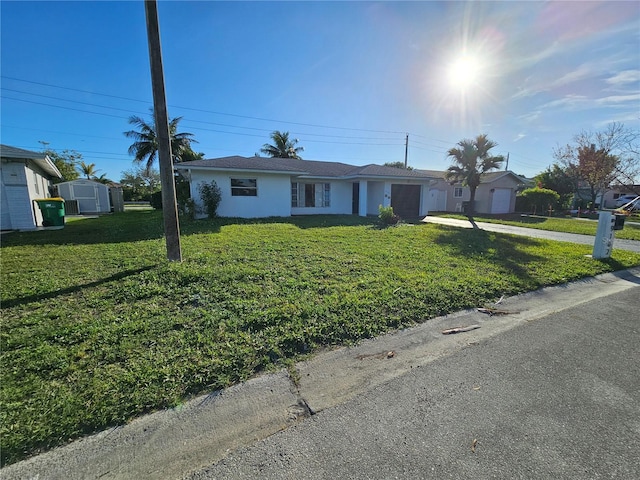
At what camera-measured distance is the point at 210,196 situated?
13.6m

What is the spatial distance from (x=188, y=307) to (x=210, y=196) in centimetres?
1073

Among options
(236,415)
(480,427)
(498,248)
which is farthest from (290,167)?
(480,427)

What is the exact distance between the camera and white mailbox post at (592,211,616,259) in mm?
6941

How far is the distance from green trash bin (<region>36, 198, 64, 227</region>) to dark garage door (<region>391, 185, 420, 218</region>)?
17.1 metres

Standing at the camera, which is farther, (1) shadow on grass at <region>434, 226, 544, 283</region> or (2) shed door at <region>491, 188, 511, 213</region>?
(2) shed door at <region>491, 188, 511, 213</region>

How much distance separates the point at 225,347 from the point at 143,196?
4986 centimetres

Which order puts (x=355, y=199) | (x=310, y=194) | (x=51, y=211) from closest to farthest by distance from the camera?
(x=51, y=211) < (x=310, y=194) < (x=355, y=199)

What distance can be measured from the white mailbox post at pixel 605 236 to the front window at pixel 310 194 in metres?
13.0

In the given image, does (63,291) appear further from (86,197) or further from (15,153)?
(86,197)

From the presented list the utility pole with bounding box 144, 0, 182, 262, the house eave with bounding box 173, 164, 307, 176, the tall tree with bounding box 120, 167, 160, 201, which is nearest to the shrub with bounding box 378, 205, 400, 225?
the house eave with bounding box 173, 164, 307, 176

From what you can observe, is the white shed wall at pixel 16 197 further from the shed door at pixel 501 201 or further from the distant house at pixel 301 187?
the shed door at pixel 501 201

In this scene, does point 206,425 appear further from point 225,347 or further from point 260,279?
point 260,279

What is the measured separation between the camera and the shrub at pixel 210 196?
44.4 ft

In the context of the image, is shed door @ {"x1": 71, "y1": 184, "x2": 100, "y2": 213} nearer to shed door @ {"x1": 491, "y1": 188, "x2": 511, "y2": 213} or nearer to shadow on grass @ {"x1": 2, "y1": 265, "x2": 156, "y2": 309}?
shadow on grass @ {"x1": 2, "y1": 265, "x2": 156, "y2": 309}
